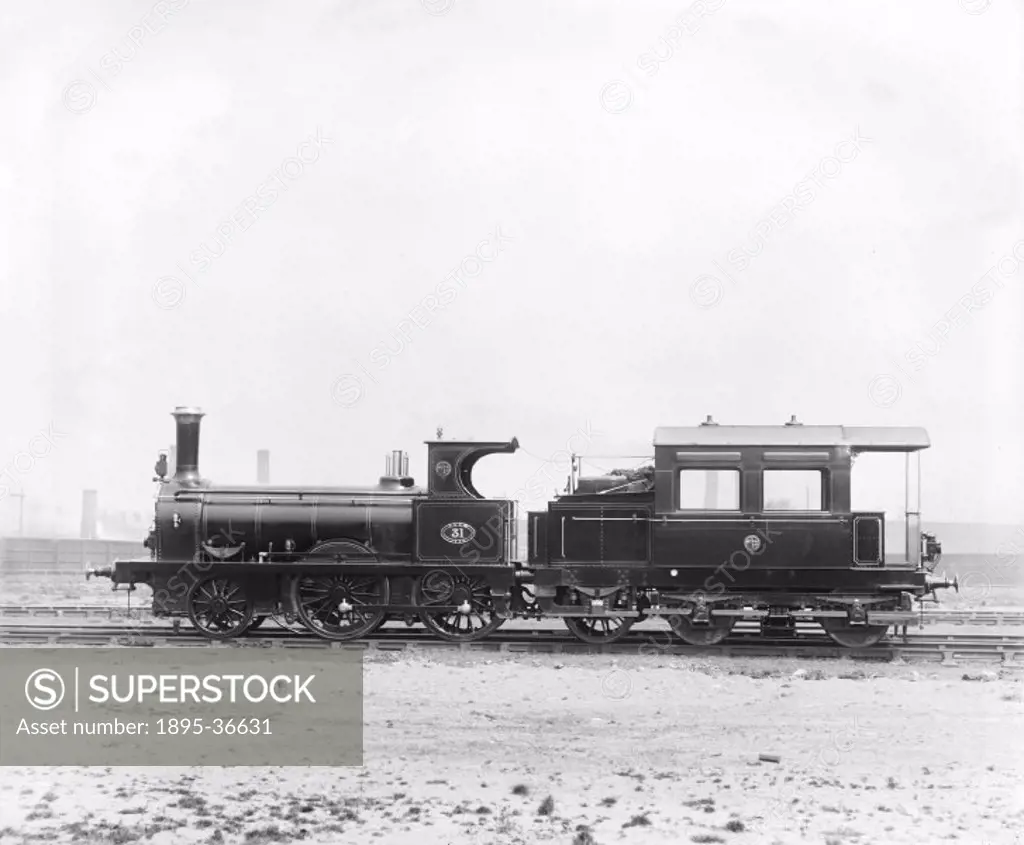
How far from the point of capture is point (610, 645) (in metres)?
14.8

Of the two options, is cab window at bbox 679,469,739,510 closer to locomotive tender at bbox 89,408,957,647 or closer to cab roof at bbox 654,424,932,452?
locomotive tender at bbox 89,408,957,647

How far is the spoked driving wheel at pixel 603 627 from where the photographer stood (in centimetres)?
1474

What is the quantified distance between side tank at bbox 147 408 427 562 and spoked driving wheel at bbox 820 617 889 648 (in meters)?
5.45

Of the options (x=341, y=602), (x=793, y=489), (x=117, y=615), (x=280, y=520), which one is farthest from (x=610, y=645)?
(x=117, y=615)

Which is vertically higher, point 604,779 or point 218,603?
point 218,603

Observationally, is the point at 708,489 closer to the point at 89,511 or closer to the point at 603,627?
the point at 603,627

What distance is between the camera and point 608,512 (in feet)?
47.9

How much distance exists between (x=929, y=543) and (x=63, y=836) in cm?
1054

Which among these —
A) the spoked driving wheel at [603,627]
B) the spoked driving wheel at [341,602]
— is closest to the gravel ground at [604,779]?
the spoked driving wheel at [603,627]

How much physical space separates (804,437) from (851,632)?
2603 millimetres

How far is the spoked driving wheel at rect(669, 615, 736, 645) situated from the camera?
48.0 feet

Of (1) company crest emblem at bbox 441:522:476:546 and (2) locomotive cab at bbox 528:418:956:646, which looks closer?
(2) locomotive cab at bbox 528:418:956:646

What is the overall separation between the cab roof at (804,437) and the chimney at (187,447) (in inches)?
245

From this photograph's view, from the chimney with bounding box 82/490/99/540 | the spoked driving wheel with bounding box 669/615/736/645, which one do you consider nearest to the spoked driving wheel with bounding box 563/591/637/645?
the spoked driving wheel with bounding box 669/615/736/645
